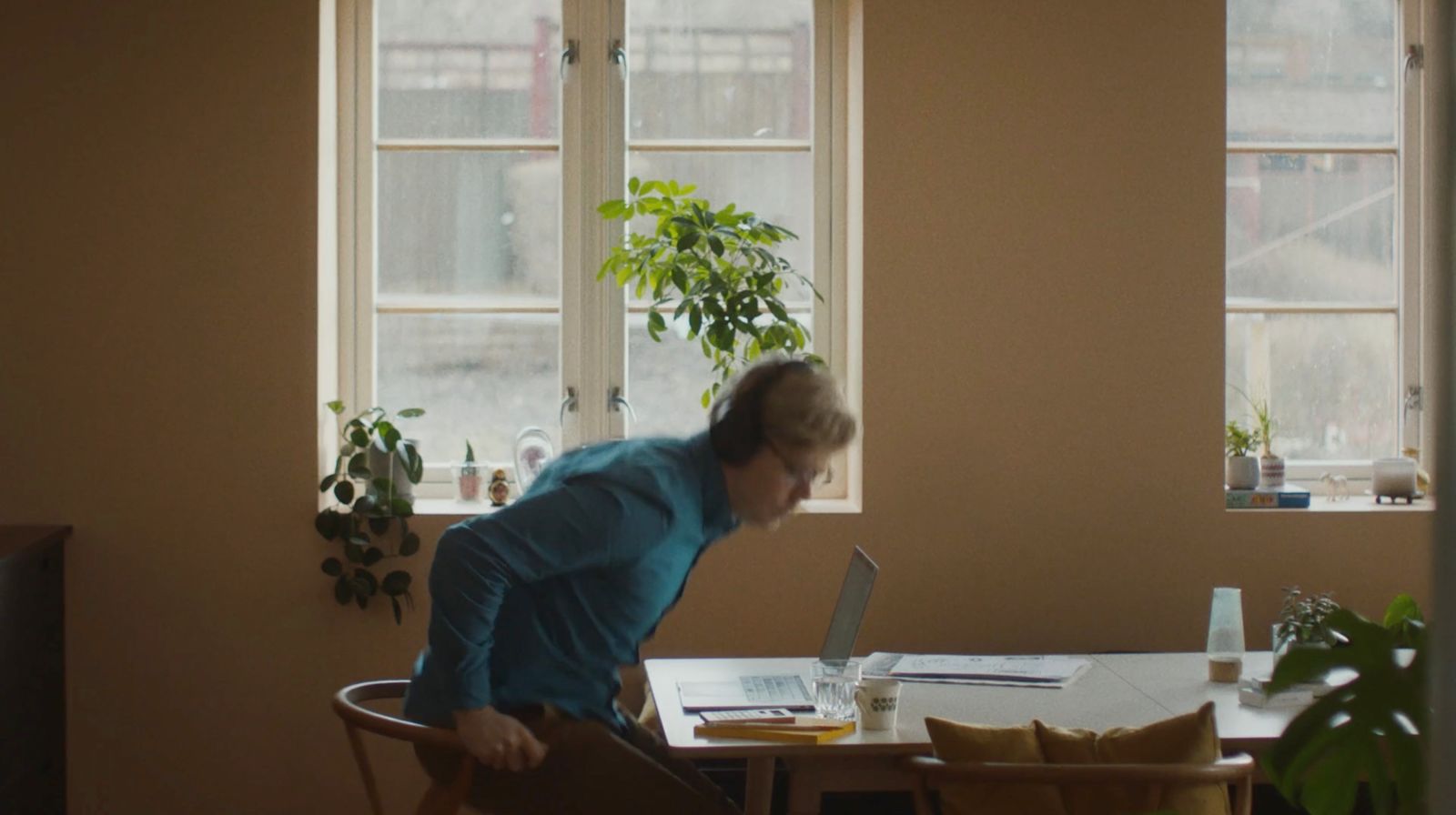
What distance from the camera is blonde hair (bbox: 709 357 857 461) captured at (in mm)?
2500

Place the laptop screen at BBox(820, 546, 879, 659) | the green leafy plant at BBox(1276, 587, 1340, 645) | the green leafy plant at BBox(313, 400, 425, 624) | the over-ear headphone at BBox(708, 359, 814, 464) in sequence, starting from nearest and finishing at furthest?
the over-ear headphone at BBox(708, 359, 814, 464) < the laptop screen at BBox(820, 546, 879, 659) < the green leafy plant at BBox(1276, 587, 1340, 645) < the green leafy plant at BBox(313, 400, 425, 624)

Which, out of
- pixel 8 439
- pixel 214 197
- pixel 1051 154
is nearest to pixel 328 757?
pixel 8 439

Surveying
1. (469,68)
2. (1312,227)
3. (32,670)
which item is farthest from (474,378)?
(1312,227)

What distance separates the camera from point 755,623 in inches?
163

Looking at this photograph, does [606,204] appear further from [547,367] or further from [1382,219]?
[1382,219]

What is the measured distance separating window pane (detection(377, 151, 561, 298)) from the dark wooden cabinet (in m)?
1.21

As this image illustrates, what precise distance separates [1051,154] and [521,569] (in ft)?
7.96

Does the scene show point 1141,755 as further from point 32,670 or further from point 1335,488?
point 32,670

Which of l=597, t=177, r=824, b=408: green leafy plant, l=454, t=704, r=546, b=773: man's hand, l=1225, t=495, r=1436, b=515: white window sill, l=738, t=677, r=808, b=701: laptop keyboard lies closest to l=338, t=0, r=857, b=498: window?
l=597, t=177, r=824, b=408: green leafy plant

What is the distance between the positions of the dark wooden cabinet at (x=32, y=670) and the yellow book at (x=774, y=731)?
1.92 meters

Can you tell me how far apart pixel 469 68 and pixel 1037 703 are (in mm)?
2547

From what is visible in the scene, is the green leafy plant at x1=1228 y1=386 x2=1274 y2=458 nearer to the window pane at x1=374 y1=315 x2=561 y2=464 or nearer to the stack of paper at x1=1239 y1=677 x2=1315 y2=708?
the stack of paper at x1=1239 y1=677 x2=1315 y2=708

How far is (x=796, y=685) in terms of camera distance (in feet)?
10.00

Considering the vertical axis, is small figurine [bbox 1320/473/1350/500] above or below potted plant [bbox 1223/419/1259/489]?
below
